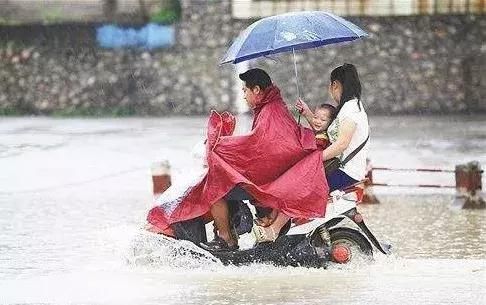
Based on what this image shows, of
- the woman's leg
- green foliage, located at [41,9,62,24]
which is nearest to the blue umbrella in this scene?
the woman's leg

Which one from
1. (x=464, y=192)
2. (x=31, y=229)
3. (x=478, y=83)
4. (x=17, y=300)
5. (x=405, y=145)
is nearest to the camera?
(x=17, y=300)

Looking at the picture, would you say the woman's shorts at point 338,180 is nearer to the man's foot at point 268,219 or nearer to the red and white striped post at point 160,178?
the man's foot at point 268,219

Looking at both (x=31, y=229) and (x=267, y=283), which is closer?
(x=267, y=283)

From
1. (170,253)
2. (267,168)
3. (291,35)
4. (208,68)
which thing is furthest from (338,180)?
(208,68)

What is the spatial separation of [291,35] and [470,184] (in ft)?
14.7

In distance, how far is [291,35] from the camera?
8.58m

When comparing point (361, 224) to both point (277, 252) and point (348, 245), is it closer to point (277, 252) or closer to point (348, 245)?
point (348, 245)

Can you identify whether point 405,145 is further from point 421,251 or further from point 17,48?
point 17,48

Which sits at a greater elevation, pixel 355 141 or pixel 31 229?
pixel 355 141

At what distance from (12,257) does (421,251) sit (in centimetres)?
349

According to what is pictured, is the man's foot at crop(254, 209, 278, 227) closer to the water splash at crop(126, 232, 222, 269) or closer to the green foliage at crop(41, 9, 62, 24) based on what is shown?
the water splash at crop(126, 232, 222, 269)

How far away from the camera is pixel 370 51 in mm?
25047

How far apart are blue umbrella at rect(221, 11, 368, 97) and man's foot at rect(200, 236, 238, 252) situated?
1.37 m

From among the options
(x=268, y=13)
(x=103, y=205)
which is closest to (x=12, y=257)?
(x=103, y=205)
